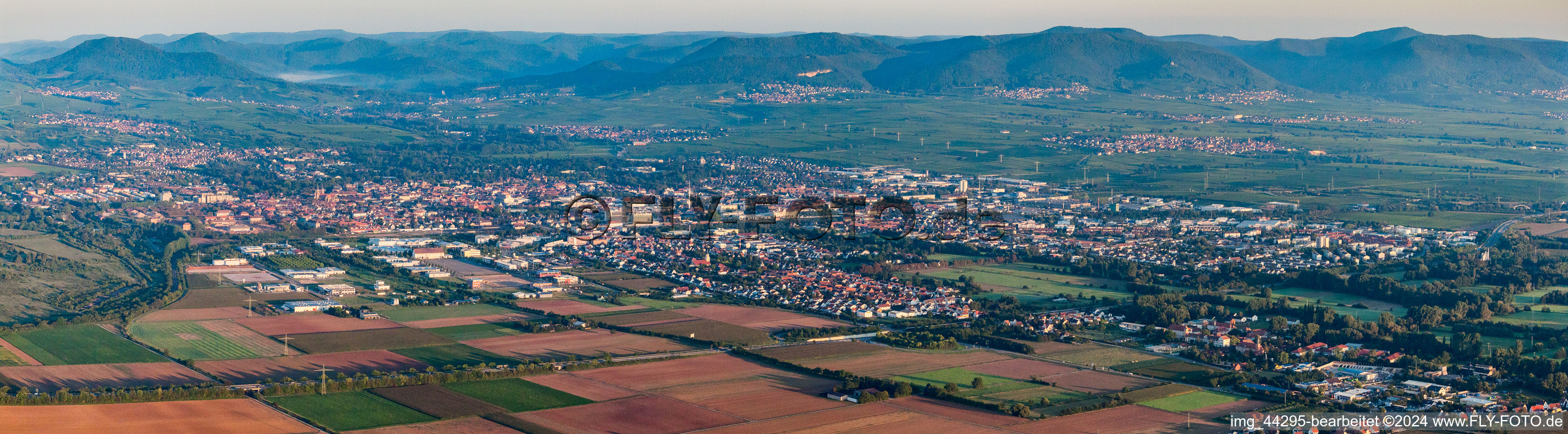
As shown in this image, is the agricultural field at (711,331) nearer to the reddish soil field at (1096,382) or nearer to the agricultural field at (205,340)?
the reddish soil field at (1096,382)

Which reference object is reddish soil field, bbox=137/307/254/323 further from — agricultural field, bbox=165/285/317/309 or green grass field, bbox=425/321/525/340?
green grass field, bbox=425/321/525/340

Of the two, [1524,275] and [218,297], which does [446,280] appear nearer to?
[218,297]

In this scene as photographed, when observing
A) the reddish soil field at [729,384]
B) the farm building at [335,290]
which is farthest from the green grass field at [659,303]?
the reddish soil field at [729,384]

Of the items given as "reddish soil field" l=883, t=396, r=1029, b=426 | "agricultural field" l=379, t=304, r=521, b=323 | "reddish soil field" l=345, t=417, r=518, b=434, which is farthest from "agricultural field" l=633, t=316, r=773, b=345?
"reddish soil field" l=345, t=417, r=518, b=434

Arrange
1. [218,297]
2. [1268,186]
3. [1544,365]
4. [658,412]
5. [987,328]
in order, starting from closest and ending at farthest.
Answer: [658,412]
[1544,365]
[987,328]
[218,297]
[1268,186]

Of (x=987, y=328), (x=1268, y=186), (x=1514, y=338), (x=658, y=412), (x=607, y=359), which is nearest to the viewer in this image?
(x=658, y=412)

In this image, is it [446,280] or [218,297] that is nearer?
[218,297]

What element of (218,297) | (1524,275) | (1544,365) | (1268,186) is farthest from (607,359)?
(1268,186)
